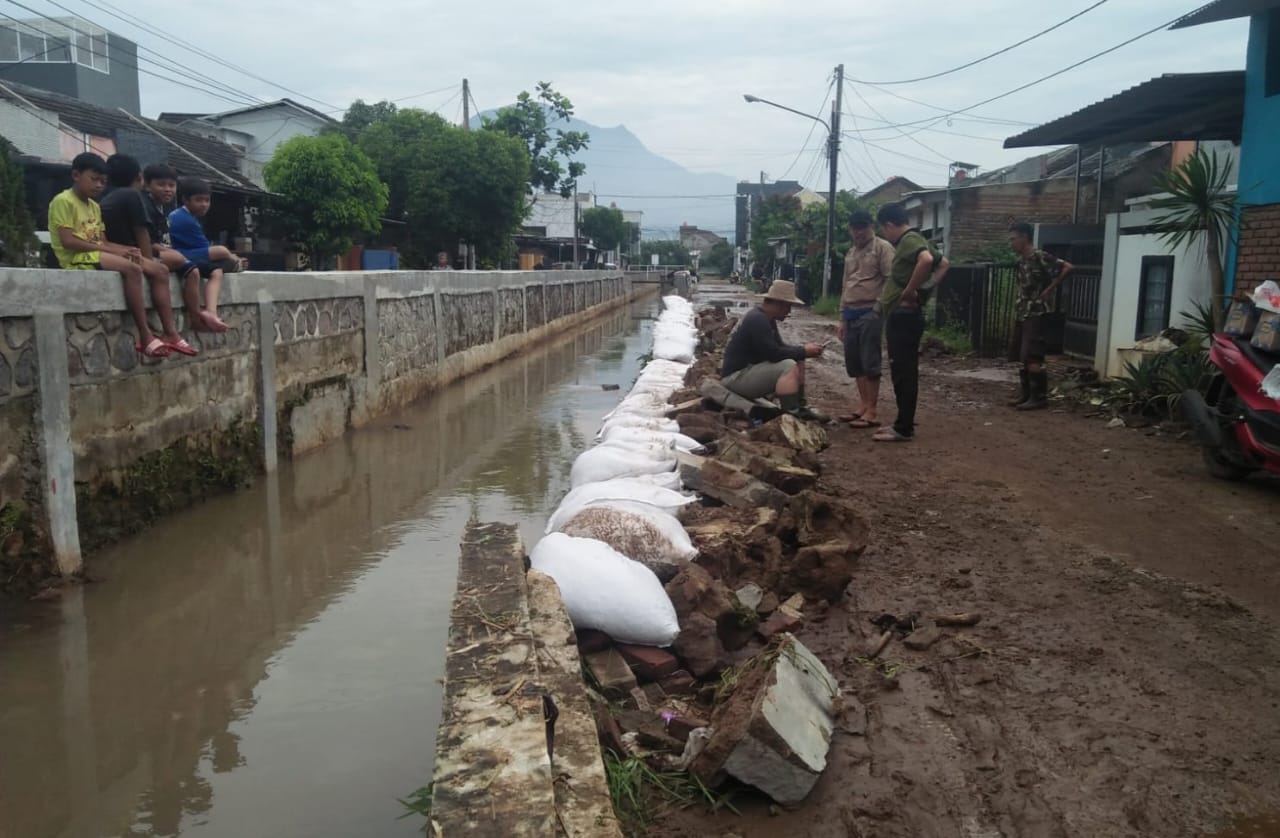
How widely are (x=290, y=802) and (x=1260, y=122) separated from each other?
829 cm

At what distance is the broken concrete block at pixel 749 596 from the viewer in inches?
137

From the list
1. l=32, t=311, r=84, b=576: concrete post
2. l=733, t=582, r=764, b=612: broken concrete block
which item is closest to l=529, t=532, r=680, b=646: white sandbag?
l=733, t=582, r=764, b=612: broken concrete block

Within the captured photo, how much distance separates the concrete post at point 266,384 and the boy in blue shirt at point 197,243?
0.73 m

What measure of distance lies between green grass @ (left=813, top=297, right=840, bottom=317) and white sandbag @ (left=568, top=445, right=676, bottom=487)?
19.7 metres

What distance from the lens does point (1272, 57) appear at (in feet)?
24.2

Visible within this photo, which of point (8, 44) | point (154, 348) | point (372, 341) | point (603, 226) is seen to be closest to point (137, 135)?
point (8, 44)

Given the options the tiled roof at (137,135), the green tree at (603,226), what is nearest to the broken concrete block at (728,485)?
the tiled roof at (137,135)

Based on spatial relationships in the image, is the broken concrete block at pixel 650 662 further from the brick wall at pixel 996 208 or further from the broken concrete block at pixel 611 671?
the brick wall at pixel 996 208

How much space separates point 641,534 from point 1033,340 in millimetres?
5073

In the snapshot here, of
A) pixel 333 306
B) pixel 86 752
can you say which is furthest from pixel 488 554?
pixel 333 306

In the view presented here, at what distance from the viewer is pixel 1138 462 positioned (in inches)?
229

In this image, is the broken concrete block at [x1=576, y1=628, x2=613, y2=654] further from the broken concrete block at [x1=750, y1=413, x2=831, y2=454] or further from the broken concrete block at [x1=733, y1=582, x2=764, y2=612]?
the broken concrete block at [x1=750, y1=413, x2=831, y2=454]

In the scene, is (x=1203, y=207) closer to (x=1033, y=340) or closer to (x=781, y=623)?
(x=1033, y=340)

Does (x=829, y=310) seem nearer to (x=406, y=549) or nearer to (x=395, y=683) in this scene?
(x=406, y=549)
